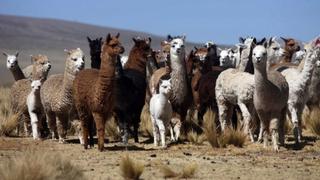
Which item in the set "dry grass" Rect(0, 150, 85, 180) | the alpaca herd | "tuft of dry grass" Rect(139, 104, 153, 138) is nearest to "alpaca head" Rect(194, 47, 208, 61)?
the alpaca herd

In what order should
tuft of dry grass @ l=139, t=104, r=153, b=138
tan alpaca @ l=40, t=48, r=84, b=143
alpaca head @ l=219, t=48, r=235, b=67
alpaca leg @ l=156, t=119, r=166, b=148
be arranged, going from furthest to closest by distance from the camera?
alpaca head @ l=219, t=48, r=235, b=67, tuft of dry grass @ l=139, t=104, r=153, b=138, tan alpaca @ l=40, t=48, r=84, b=143, alpaca leg @ l=156, t=119, r=166, b=148

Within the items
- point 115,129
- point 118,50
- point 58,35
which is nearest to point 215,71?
point 115,129

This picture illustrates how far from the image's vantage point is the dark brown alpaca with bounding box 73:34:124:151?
11695 mm

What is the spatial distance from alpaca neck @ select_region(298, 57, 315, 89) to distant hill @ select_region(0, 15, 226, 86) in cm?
5295

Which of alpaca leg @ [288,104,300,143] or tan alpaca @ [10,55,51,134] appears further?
tan alpaca @ [10,55,51,134]

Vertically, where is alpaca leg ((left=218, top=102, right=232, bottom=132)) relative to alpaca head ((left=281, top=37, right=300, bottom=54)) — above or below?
below

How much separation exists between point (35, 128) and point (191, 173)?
620cm

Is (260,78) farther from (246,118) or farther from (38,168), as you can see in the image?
(38,168)

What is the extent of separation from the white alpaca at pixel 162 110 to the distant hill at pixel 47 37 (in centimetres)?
5245

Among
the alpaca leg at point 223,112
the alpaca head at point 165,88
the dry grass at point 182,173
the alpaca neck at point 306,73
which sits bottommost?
the dry grass at point 182,173

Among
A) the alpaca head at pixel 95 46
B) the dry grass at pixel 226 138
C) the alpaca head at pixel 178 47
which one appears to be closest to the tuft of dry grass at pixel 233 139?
the dry grass at pixel 226 138

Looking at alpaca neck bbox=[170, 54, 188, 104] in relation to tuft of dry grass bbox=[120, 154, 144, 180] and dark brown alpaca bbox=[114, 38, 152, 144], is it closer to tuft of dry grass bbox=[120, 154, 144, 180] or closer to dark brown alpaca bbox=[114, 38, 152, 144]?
dark brown alpaca bbox=[114, 38, 152, 144]

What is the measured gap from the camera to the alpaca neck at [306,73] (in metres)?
13.4

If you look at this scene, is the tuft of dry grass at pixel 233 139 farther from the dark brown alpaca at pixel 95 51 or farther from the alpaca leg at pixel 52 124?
the dark brown alpaca at pixel 95 51
